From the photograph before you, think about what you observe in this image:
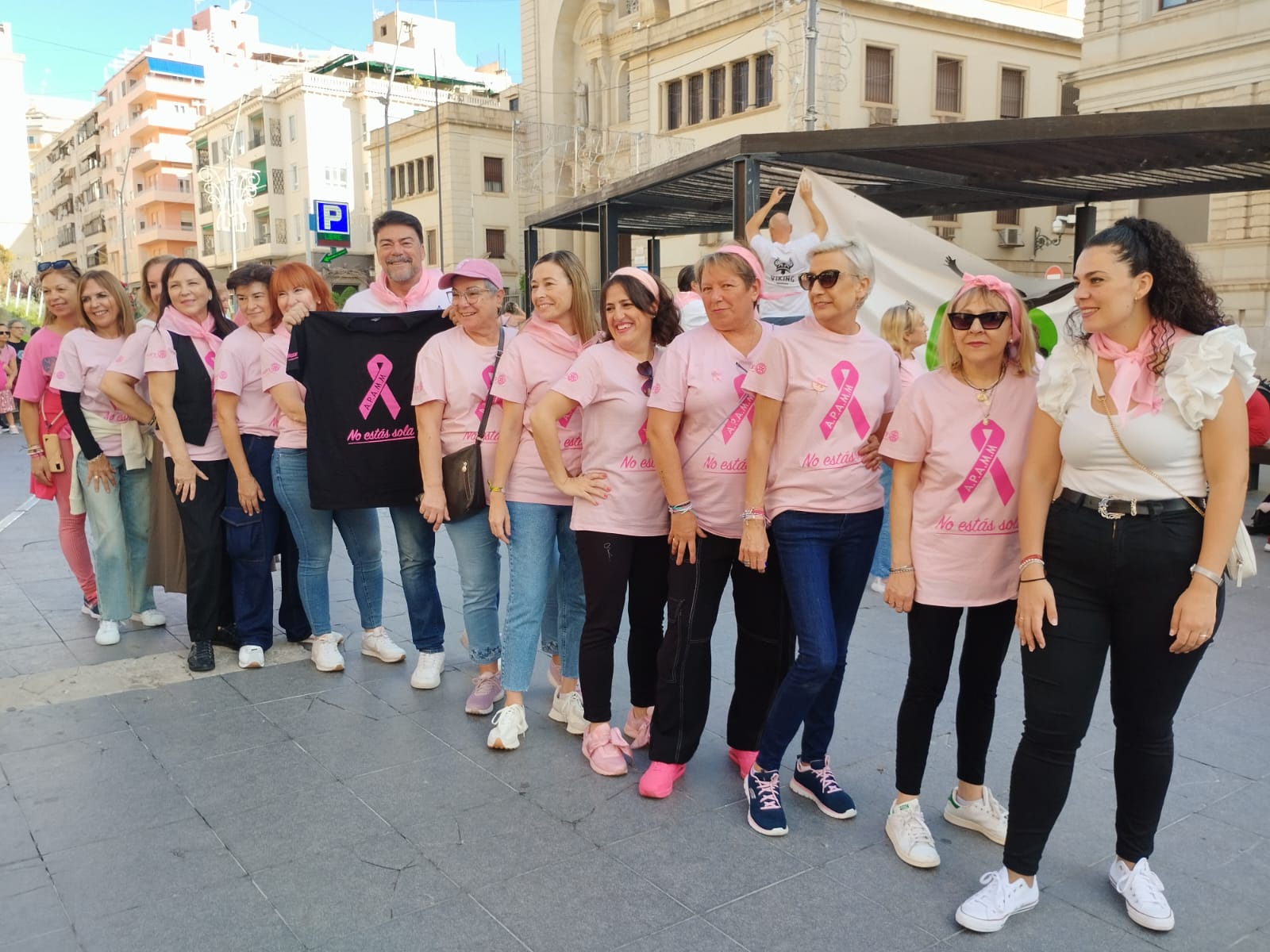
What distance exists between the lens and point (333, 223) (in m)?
23.3

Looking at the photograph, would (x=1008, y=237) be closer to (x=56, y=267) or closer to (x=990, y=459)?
(x=56, y=267)

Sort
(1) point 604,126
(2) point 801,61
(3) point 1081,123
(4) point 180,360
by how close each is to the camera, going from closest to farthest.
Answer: (4) point 180,360 → (3) point 1081,123 → (2) point 801,61 → (1) point 604,126

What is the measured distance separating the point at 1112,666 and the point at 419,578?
10.2 feet

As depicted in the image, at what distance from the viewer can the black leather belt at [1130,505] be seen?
103 inches

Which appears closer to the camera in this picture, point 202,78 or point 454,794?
point 454,794

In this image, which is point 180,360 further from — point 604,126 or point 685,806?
point 604,126

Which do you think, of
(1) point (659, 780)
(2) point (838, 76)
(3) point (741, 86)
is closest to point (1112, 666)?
(1) point (659, 780)

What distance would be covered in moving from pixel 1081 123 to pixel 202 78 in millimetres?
77628

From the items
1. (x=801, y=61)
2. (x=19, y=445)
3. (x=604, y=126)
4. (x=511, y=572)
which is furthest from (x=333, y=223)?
(x=511, y=572)

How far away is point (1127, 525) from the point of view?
265cm

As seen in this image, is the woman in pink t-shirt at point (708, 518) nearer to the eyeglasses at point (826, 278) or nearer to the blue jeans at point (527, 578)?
the eyeglasses at point (826, 278)

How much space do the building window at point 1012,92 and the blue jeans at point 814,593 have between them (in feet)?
109

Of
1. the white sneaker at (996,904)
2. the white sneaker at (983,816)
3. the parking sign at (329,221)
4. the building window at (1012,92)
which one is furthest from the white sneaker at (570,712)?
the building window at (1012,92)

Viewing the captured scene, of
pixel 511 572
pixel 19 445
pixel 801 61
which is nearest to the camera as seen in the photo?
pixel 511 572
